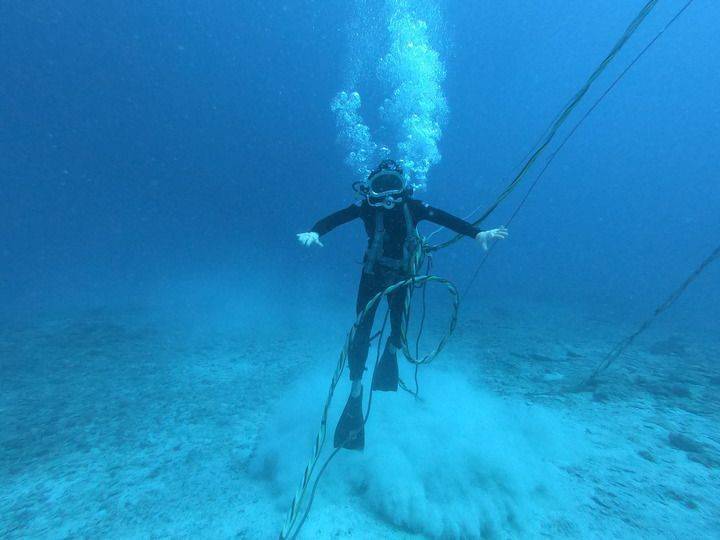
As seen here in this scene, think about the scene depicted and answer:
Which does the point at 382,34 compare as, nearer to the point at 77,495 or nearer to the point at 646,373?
the point at 646,373

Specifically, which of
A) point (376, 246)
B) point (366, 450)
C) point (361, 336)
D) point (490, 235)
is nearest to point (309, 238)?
point (376, 246)

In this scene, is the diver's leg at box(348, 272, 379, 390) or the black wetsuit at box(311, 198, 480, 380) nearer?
the black wetsuit at box(311, 198, 480, 380)

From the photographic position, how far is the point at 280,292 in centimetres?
1941

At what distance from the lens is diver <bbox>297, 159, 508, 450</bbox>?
12.5 ft

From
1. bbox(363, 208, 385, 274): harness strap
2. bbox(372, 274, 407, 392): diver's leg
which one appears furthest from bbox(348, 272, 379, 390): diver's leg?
bbox(372, 274, 407, 392): diver's leg

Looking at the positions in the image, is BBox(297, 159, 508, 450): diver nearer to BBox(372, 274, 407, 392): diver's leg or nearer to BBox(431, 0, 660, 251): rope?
BBox(372, 274, 407, 392): diver's leg

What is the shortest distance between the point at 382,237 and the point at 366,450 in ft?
8.33

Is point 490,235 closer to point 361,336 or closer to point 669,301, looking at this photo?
point 361,336

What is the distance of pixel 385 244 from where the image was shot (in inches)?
157

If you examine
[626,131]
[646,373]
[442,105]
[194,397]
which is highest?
[626,131]

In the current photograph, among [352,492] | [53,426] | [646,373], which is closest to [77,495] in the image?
[53,426]

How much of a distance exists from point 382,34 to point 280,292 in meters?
32.9

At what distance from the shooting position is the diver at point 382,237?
12.5 feet

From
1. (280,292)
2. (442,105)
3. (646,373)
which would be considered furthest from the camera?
(442,105)
